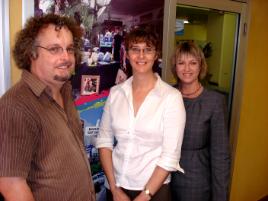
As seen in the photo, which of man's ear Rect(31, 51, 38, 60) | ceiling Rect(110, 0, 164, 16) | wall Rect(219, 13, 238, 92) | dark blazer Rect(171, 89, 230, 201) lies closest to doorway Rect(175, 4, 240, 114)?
wall Rect(219, 13, 238, 92)

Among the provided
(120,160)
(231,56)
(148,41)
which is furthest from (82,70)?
(231,56)

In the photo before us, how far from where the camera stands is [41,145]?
1.03m

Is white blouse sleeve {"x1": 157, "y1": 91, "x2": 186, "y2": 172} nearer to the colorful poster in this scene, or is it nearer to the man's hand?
the colorful poster

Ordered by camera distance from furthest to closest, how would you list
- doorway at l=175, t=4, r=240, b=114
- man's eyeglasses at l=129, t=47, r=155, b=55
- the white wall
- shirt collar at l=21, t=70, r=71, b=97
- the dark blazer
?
1. doorway at l=175, t=4, r=240, b=114
2. the dark blazer
3. man's eyeglasses at l=129, t=47, r=155, b=55
4. the white wall
5. shirt collar at l=21, t=70, r=71, b=97

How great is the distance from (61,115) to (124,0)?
2.98 ft

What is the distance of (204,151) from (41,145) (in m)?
0.95

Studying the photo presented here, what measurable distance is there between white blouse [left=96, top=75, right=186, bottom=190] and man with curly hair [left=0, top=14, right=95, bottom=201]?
266mm

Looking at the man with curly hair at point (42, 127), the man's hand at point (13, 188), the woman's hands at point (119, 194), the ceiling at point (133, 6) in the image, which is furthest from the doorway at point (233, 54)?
the man's hand at point (13, 188)

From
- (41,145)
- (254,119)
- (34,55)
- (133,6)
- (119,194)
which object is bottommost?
(119,194)

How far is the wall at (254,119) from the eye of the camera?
8.82ft

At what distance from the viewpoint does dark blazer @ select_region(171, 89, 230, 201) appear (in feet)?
5.21

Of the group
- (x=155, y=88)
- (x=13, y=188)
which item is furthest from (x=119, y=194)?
(x=13, y=188)

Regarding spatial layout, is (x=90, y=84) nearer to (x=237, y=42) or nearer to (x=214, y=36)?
(x=214, y=36)

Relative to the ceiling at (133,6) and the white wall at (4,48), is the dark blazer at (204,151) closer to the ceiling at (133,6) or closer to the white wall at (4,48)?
the ceiling at (133,6)
